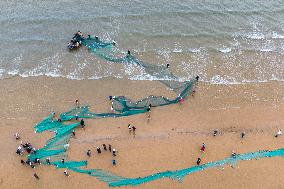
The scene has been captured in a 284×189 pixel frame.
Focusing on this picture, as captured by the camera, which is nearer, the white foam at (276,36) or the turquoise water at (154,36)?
the turquoise water at (154,36)

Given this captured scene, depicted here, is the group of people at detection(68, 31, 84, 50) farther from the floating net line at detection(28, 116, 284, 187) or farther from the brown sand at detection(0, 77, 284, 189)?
the floating net line at detection(28, 116, 284, 187)

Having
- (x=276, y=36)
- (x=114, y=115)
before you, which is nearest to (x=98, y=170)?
(x=114, y=115)

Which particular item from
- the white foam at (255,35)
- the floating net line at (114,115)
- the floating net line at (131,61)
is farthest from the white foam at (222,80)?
the white foam at (255,35)

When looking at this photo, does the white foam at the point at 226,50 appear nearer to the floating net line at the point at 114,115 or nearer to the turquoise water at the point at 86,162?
the floating net line at the point at 114,115

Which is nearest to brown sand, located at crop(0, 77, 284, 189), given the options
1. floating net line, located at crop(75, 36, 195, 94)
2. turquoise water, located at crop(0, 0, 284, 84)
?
floating net line, located at crop(75, 36, 195, 94)

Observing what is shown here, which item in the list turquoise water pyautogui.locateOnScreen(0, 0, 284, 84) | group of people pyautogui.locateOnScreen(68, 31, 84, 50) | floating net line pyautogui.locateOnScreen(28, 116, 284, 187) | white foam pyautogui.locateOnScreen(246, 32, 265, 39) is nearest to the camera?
floating net line pyautogui.locateOnScreen(28, 116, 284, 187)

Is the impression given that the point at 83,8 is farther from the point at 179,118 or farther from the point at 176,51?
the point at 179,118

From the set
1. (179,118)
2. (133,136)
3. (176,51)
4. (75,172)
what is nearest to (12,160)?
(75,172)

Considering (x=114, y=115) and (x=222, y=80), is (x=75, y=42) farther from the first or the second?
(x=222, y=80)
